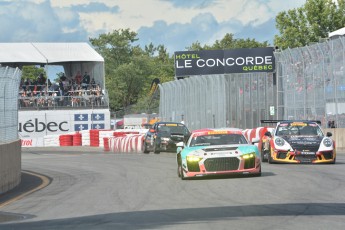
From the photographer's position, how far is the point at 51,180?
20.6 metres

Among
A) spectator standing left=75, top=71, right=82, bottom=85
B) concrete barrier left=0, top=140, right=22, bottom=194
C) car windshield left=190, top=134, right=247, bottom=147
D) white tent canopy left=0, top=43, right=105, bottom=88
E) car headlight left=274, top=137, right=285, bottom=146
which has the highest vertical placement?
white tent canopy left=0, top=43, right=105, bottom=88

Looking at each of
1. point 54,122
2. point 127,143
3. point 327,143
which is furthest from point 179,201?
point 54,122

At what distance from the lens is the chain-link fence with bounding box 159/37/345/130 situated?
105 ft

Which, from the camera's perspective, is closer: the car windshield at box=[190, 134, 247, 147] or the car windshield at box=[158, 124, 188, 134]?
the car windshield at box=[190, 134, 247, 147]

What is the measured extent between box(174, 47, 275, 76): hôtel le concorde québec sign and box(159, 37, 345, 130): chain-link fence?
46.1 ft

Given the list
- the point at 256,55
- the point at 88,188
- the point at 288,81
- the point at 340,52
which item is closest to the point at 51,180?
the point at 88,188

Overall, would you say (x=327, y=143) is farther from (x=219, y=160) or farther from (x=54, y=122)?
(x=54, y=122)

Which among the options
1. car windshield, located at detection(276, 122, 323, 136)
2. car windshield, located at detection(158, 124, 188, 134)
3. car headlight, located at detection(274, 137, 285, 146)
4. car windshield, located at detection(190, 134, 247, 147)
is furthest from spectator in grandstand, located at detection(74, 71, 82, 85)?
car windshield, located at detection(190, 134, 247, 147)

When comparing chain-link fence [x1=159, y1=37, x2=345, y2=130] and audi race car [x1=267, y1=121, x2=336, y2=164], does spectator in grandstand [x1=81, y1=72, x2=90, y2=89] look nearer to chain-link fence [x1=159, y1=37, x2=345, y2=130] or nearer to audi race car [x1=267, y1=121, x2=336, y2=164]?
chain-link fence [x1=159, y1=37, x2=345, y2=130]

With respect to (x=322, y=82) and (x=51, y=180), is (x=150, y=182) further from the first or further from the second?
(x=322, y=82)

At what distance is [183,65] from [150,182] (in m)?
49.4

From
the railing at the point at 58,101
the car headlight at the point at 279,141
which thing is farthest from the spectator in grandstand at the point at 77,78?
the car headlight at the point at 279,141

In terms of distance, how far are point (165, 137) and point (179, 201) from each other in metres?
19.6

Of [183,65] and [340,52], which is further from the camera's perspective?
[183,65]
